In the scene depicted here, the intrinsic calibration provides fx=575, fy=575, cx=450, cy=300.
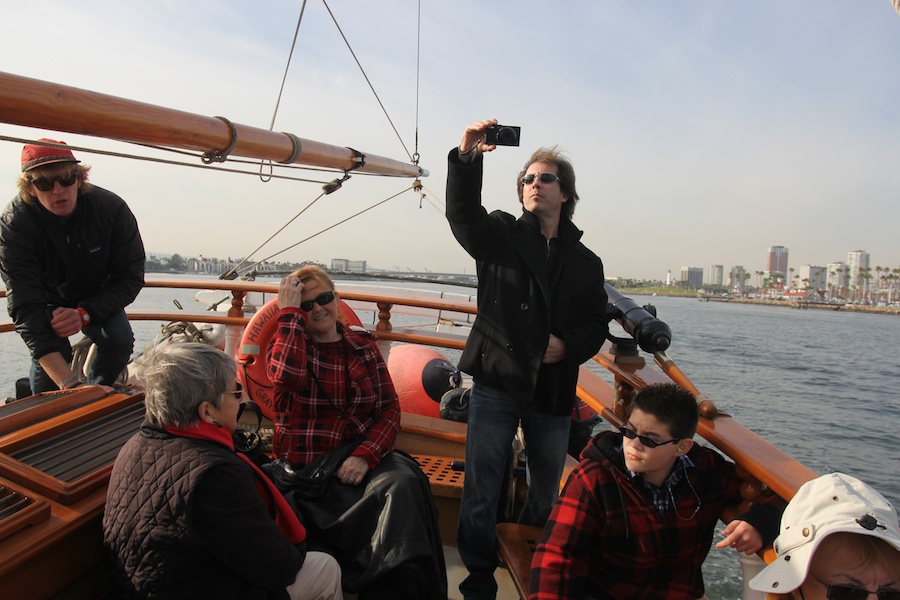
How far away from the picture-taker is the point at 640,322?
8.09 feet

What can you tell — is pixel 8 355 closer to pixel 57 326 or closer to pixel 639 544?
pixel 57 326

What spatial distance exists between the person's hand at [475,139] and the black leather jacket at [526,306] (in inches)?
5.5

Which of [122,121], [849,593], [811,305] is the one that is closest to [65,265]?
[122,121]

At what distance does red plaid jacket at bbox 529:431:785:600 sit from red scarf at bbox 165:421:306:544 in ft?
2.27

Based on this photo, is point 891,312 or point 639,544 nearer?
point 639,544

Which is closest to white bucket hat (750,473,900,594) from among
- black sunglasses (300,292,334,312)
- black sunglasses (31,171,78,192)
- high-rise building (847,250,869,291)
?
black sunglasses (300,292,334,312)

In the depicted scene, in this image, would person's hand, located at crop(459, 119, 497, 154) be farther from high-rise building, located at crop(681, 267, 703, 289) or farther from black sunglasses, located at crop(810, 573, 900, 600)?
high-rise building, located at crop(681, 267, 703, 289)

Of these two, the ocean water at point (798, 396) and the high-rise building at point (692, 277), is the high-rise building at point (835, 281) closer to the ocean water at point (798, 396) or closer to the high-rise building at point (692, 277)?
the high-rise building at point (692, 277)

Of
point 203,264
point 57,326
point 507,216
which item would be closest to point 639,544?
point 507,216

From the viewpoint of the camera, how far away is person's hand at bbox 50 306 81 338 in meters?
2.57

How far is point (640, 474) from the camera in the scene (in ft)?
5.54

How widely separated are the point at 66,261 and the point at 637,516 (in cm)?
270

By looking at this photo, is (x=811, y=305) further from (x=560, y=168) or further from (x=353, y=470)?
(x=353, y=470)

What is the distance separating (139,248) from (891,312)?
111 m
